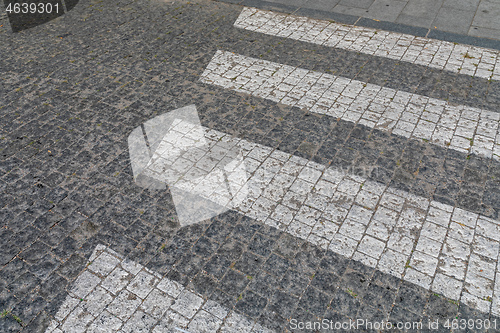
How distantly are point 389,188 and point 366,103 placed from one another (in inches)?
78.5

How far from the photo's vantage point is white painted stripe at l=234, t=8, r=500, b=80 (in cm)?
729

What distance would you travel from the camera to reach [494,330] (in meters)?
3.59

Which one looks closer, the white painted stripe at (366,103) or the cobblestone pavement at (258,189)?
the cobblestone pavement at (258,189)

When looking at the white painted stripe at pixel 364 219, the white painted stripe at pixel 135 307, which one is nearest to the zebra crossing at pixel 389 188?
the white painted stripe at pixel 364 219

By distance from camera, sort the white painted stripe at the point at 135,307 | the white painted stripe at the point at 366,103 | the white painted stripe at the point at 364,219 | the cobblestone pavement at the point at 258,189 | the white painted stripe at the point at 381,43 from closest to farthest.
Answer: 1. the white painted stripe at the point at 135,307
2. the cobblestone pavement at the point at 258,189
3. the white painted stripe at the point at 364,219
4. the white painted stripe at the point at 366,103
5. the white painted stripe at the point at 381,43

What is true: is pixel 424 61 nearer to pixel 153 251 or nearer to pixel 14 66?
pixel 153 251

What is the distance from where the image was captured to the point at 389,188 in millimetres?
4973

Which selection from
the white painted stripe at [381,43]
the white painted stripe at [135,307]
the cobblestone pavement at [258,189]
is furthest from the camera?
the white painted stripe at [381,43]

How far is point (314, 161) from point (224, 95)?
2.27 m

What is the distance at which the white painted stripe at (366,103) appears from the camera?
5711mm

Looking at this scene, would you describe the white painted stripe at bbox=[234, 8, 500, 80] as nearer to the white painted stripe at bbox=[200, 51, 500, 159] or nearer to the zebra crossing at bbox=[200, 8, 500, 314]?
the zebra crossing at bbox=[200, 8, 500, 314]

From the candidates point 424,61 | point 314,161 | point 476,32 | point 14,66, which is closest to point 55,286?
point 314,161

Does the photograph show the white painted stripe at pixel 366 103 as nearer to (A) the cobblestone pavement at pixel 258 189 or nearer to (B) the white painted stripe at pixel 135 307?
(A) the cobblestone pavement at pixel 258 189

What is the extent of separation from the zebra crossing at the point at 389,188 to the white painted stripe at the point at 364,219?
12 mm
